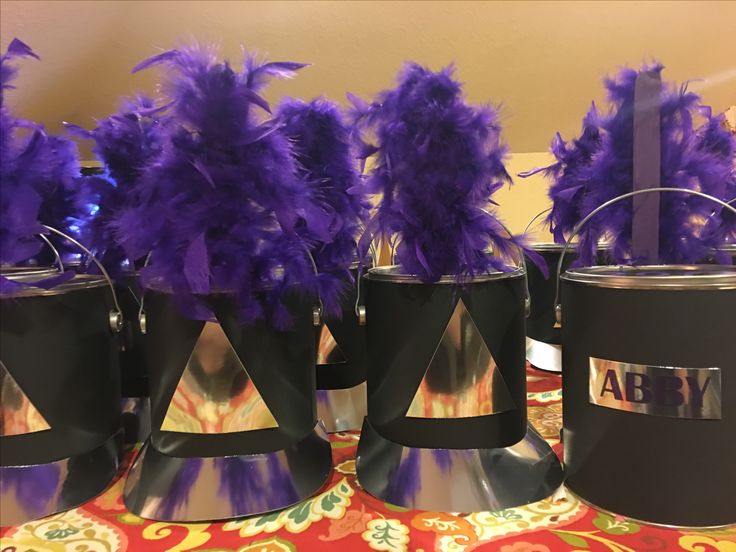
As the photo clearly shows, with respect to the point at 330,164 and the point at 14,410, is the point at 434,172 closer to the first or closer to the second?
the point at 330,164

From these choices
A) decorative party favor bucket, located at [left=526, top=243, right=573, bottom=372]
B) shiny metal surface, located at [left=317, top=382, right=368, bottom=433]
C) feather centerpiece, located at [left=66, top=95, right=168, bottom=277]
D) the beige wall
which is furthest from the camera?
the beige wall

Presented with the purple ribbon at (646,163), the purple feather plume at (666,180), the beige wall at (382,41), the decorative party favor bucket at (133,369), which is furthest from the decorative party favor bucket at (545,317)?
the decorative party favor bucket at (133,369)

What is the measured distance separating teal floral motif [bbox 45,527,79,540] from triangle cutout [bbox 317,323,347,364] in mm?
425

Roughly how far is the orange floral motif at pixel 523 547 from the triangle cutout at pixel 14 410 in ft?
1.93

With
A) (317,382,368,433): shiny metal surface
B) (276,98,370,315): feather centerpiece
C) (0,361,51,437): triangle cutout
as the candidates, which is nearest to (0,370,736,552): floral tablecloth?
(0,361,51,437): triangle cutout

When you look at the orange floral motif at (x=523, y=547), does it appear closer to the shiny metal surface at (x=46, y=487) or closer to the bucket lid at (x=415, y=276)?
the bucket lid at (x=415, y=276)

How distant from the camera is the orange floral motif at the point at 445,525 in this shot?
632mm

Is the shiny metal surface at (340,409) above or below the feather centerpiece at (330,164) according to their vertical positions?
below

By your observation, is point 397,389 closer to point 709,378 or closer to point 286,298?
point 286,298

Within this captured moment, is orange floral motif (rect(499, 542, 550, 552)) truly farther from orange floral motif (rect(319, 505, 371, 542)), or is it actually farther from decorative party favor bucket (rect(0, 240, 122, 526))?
decorative party favor bucket (rect(0, 240, 122, 526))

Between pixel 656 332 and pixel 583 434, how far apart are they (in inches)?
6.5

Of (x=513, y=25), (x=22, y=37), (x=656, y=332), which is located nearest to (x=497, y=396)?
(x=656, y=332)

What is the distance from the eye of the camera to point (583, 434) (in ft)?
2.27

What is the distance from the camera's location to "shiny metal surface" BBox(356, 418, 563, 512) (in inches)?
27.2
